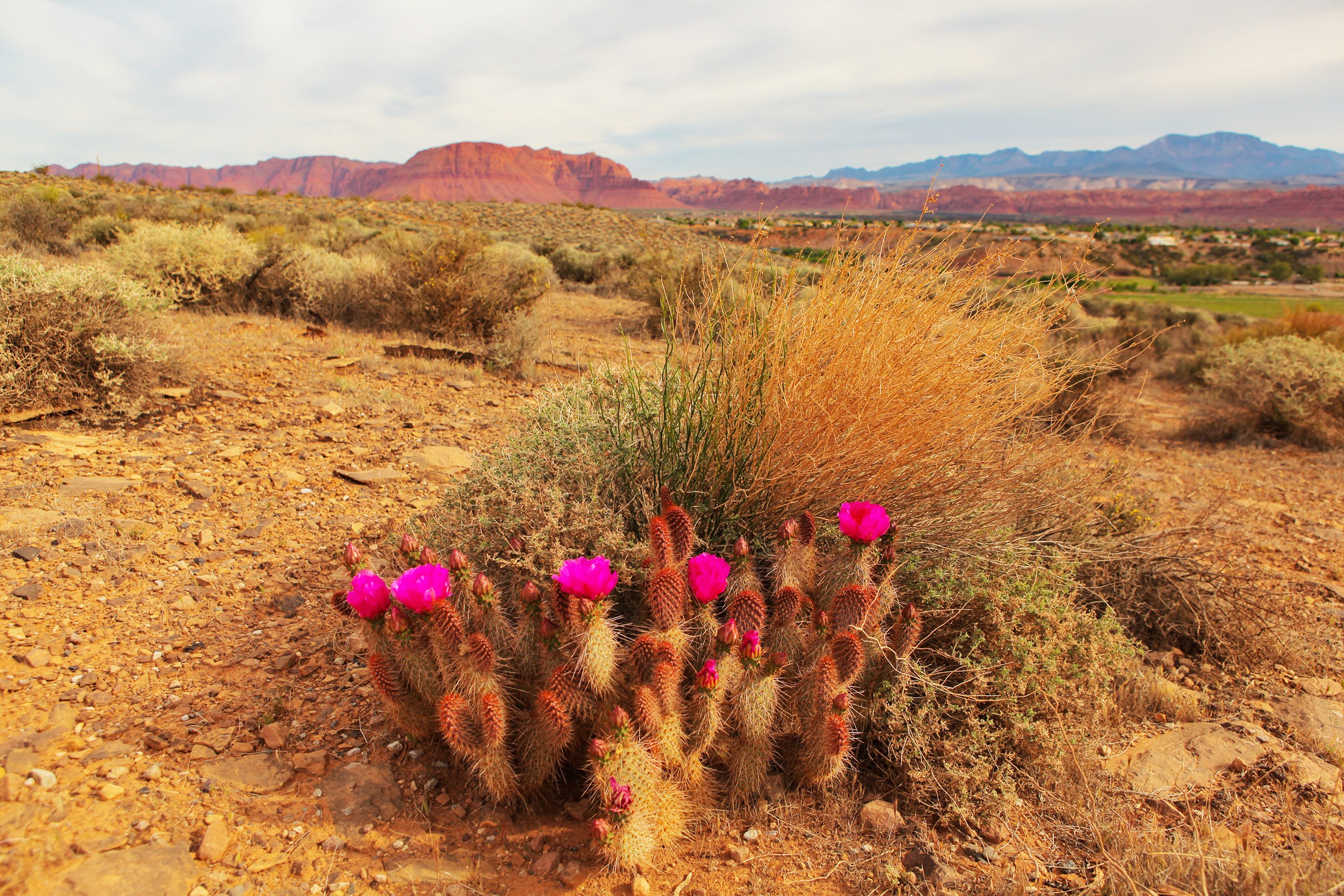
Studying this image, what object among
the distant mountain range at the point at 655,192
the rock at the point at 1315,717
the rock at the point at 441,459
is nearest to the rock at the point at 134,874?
the rock at the point at 441,459

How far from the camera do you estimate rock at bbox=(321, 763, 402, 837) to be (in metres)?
2.13

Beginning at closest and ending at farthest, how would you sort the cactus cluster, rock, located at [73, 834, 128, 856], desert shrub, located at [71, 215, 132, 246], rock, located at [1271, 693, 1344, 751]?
rock, located at [73, 834, 128, 856], the cactus cluster, rock, located at [1271, 693, 1344, 751], desert shrub, located at [71, 215, 132, 246]

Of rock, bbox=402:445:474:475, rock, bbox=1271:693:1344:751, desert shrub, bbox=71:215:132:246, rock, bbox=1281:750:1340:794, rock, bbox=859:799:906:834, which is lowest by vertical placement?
rock, bbox=1271:693:1344:751

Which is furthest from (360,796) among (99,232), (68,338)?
(99,232)

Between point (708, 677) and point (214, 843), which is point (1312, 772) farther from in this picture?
point (214, 843)

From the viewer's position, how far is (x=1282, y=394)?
7715 mm

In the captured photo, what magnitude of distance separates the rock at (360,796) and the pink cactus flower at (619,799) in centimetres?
82

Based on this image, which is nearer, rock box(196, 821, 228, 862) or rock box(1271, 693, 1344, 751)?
rock box(196, 821, 228, 862)

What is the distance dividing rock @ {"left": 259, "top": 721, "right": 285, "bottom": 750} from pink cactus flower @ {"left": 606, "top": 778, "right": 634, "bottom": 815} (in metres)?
1.34

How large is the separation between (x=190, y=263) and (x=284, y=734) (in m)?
8.53

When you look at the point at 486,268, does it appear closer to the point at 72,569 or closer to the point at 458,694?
the point at 72,569

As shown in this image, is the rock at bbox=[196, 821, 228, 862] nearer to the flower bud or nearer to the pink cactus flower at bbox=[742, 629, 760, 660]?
the flower bud

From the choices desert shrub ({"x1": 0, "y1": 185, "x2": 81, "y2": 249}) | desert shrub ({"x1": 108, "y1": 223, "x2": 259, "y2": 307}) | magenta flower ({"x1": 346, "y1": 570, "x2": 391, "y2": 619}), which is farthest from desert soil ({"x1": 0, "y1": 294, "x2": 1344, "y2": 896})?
desert shrub ({"x1": 0, "y1": 185, "x2": 81, "y2": 249})

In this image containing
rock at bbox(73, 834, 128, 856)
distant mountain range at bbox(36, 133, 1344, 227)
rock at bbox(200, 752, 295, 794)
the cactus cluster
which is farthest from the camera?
distant mountain range at bbox(36, 133, 1344, 227)
